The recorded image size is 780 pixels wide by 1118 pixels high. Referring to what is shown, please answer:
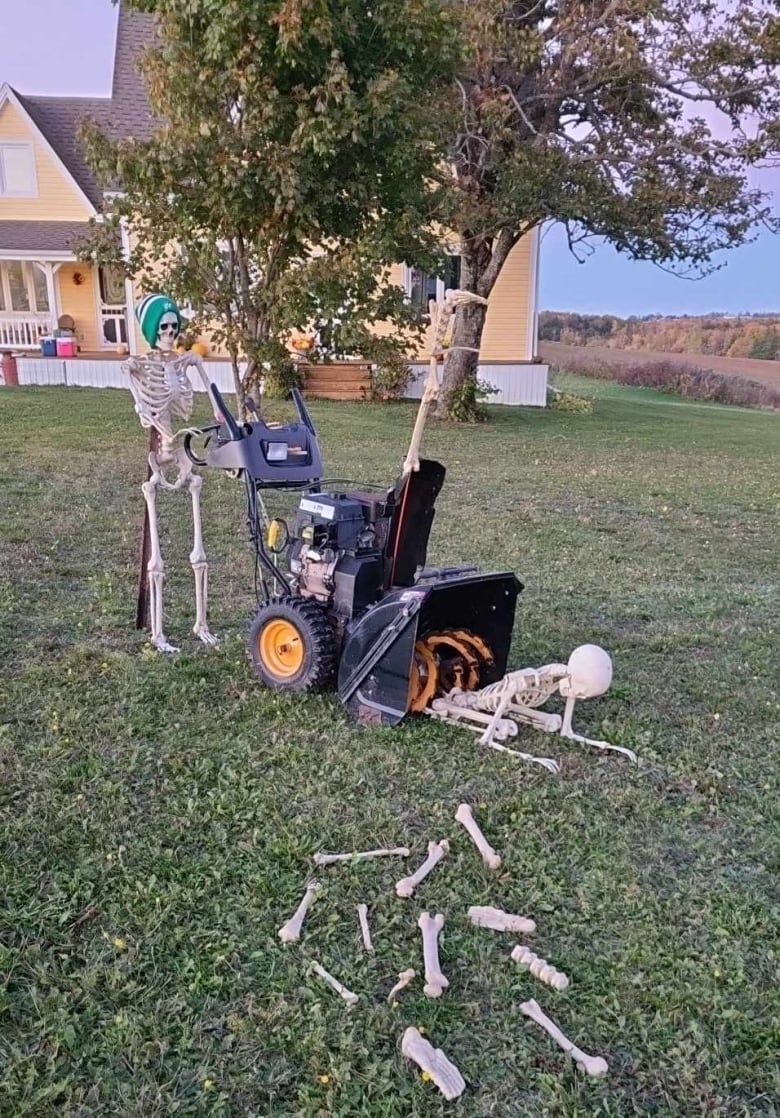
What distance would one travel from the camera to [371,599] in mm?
3770

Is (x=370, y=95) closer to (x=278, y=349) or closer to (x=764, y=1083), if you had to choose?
(x=278, y=349)

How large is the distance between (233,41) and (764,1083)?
5907mm

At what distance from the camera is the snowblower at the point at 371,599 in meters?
3.55

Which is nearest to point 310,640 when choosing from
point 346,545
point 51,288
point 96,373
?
point 346,545

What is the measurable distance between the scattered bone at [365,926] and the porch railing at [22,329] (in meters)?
20.6

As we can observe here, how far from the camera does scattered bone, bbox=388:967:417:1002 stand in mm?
2262

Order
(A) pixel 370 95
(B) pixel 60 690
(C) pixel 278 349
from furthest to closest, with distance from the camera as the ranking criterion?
(C) pixel 278 349, (A) pixel 370 95, (B) pixel 60 690

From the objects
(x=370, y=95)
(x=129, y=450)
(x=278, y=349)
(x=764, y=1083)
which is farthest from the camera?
(x=129, y=450)

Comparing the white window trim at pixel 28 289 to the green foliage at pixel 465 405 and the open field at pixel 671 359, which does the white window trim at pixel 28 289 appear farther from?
the open field at pixel 671 359

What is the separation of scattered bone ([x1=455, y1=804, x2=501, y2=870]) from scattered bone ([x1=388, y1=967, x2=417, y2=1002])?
0.55 metres

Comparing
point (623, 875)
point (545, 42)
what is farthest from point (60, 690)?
point (545, 42)

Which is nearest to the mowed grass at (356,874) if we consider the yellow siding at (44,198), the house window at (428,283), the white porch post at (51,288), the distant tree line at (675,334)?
the house window at (428,283)

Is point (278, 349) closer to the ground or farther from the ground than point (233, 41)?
closer to the ground

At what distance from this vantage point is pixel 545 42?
1255 centimetres
